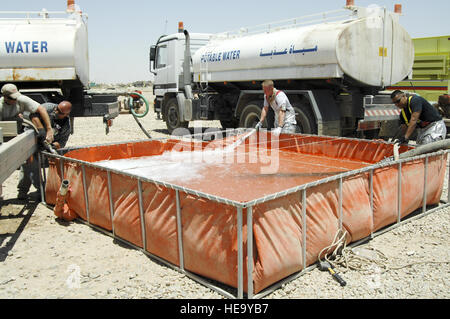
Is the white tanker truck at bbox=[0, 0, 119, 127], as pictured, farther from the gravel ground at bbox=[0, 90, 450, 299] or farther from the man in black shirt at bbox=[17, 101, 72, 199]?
the gravel ground at bbox=[0, 90, 450, 299]

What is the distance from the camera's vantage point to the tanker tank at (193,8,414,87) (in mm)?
8461

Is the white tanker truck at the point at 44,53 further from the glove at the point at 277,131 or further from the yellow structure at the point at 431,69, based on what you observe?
the yellow structure at the point at 431,69

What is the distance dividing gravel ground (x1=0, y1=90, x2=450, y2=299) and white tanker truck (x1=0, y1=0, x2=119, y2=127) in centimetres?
463

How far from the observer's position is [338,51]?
27.3ft

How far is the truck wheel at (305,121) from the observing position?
9.26m

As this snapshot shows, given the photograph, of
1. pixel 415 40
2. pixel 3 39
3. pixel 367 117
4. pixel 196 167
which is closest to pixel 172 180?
pixel 196 167

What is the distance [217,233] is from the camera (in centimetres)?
363

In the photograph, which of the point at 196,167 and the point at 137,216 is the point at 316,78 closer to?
the point at 196,167

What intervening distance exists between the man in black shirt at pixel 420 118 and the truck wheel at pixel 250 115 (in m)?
4.49

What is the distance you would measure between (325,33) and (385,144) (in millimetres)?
3122

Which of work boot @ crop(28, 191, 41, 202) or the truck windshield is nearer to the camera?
work boot @ crop(28, 191, 41, 202)

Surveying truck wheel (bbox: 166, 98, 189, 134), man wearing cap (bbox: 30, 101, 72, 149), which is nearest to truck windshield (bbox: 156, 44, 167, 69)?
truck wheel (bbox: 166, 98, 189, 134)

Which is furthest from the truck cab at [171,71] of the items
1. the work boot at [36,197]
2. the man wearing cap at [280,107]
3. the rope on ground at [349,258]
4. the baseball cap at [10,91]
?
the rope on ground at [349,258]

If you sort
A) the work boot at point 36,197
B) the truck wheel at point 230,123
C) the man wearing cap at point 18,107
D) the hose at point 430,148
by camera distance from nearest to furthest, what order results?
the hose at point 430,148 → the man wearing cap at point 18,107 → the work boot at point 36,197 → the truck wheel at point 230,123
